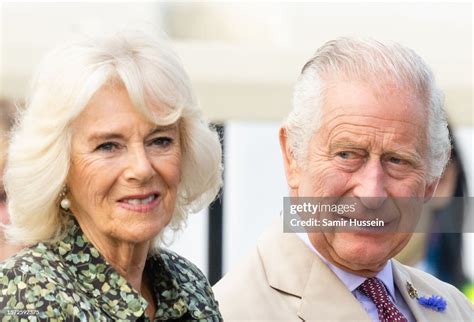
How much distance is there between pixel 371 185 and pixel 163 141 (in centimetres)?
63

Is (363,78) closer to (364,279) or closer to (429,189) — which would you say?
(429,189)

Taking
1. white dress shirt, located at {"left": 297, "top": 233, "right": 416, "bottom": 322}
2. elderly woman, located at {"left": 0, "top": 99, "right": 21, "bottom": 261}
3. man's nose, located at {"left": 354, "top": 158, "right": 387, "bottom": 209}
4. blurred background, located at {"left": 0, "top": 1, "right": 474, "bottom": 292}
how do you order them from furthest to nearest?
blurred background, located at {"left": 0, "top": 1, "right": 474, "bottom": 292} → elderly woman, located at {"left": 0, "top": 99, "right": 21, "bottom": 261} → white dress shirt, located at {"left": 297, "top": 233, "right": 416, "bottom": 322} → man's nose, located at {"left": 354, "top": 158, "right": 387, "bottom": 209}

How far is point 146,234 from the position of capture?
2885mm

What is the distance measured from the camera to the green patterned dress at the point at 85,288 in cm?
264

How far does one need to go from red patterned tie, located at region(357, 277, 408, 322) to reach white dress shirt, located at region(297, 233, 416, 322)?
0.04 feet

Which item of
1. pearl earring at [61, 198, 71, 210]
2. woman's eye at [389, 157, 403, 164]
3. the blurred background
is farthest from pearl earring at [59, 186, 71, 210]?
the blurred background

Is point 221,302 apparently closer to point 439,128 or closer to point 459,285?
point 439,128

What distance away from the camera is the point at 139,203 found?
2850mm

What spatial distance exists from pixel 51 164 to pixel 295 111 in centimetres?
82

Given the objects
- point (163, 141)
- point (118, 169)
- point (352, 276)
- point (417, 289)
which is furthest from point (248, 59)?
point (118, 169)

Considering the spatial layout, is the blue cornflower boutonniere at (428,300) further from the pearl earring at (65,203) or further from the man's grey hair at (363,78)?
the pearl earring at (65,203)

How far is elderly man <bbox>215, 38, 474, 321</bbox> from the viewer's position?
10.5 ft

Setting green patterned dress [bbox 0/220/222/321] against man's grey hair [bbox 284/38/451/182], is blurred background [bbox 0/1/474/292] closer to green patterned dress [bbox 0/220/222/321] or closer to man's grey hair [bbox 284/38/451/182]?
man's grey hair [bbox 284/38/451/182]

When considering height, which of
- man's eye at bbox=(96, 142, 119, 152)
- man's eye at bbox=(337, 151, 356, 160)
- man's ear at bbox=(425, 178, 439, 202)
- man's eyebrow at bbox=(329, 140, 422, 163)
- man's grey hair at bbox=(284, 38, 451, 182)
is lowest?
man's ear at bbox=(425, 178, 439, 202)
